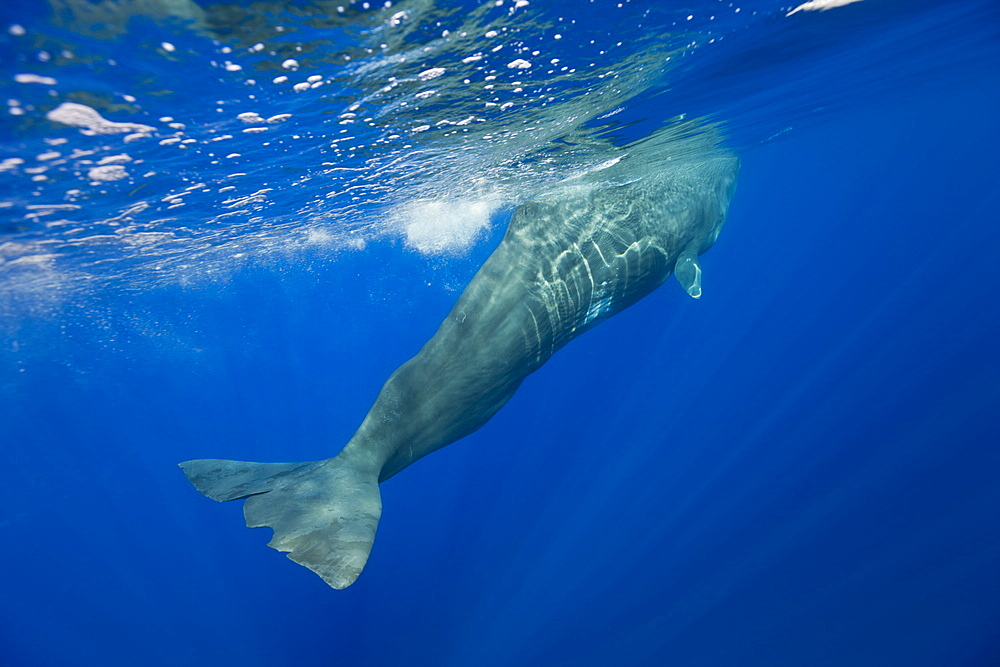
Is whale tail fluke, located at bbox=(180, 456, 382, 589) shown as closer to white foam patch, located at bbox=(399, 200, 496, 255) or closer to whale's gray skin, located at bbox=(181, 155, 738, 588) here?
whale's gray skin, located at bbox=(181, 155, 738, 588)

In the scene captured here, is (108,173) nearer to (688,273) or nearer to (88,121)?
(88,121)

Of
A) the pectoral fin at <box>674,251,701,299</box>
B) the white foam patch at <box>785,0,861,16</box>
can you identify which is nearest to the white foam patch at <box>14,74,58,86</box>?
the pectoral fin at <box>674,251,701,299</box>

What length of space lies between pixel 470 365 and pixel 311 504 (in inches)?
98.5

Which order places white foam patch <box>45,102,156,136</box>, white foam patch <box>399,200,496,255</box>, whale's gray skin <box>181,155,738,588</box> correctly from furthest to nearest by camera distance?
white foam patch <box>399,200,496,255</box> < white foam patch <box>45,102,156,136</box> < whale's gray skin <box>181,155,738,588</box>

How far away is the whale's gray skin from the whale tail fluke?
15 millimetres

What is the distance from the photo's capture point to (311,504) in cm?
527

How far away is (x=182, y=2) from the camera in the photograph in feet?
15.0

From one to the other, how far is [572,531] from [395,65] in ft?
57.9

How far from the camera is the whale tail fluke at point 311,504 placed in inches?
168

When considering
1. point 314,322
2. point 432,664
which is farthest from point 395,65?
point 314,322

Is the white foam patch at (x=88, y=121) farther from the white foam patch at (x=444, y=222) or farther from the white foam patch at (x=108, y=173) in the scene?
the white foam patch at (x=444, y=222)

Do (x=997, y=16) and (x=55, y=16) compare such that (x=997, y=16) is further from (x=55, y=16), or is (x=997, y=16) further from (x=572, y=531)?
(x=572, y=531)

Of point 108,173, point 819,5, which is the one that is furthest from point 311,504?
point 819,5

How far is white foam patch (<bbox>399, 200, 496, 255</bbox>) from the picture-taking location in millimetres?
21344
